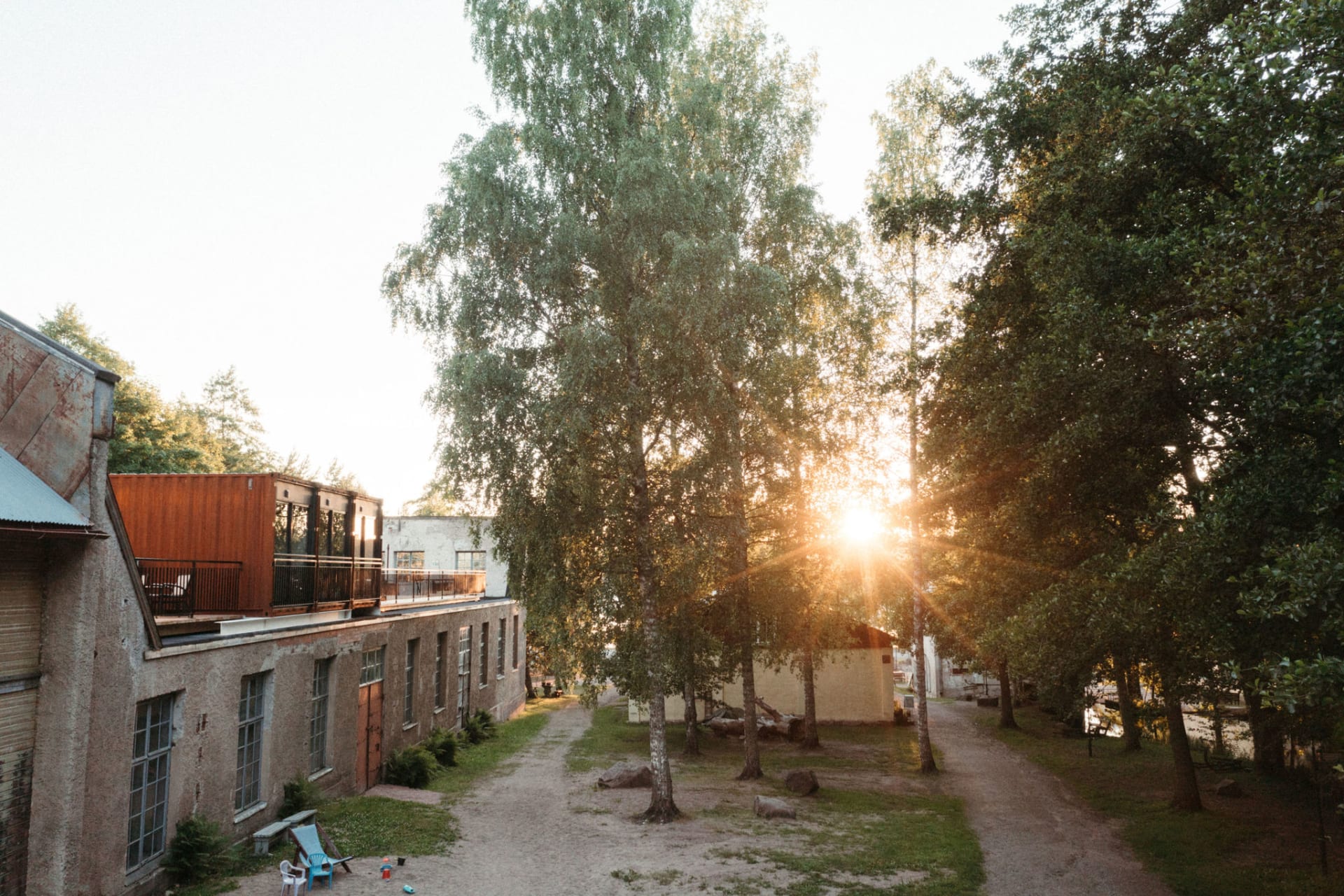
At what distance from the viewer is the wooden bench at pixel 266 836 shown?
41.3ft

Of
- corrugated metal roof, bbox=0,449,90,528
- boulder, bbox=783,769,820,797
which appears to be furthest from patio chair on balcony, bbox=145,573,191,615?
boulder, bbox=783,769,820,797

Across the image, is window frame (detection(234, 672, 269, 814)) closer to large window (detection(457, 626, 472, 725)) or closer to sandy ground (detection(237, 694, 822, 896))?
sandy ground (detection(237, 694, 822, 896))

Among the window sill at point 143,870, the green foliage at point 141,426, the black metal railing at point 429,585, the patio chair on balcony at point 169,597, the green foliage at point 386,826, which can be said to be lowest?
the green foliage at point 386,826

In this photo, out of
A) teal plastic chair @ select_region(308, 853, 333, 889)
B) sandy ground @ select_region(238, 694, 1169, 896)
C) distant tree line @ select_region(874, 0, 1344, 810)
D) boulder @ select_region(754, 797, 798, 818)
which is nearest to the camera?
distant tree line @ select_region(874, 0, 1344, 810)

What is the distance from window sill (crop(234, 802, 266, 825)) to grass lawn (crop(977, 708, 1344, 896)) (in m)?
14.1

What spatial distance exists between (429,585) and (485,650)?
5.11 metres

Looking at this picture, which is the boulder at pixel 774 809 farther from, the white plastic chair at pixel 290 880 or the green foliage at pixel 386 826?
the white plastic chair at pixel 290 880

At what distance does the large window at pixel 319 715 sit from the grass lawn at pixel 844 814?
7413 mm

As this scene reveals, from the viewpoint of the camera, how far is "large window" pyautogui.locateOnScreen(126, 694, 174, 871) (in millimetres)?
10492

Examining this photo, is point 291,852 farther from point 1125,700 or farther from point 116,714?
point 1125,700

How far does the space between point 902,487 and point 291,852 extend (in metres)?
16.6

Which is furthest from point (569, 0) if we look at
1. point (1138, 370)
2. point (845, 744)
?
point (845, 744)

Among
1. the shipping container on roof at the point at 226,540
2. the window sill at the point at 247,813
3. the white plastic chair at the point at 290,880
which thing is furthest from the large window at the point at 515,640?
the white plastic chair at the point at 290,880

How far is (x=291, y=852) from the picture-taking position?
1269 cm
